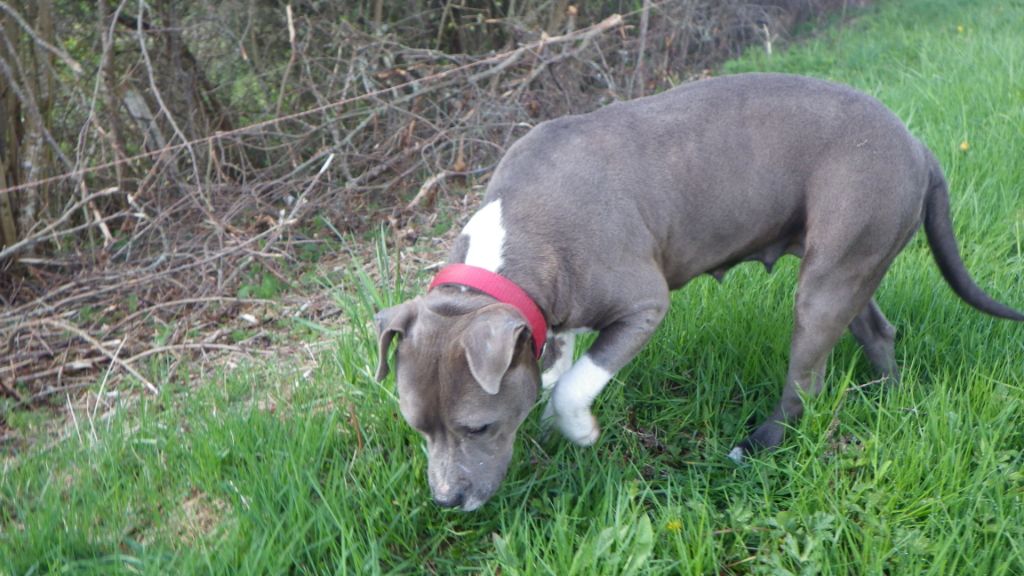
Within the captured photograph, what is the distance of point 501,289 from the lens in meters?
3.30

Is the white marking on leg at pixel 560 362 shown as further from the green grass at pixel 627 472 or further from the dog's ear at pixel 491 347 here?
the dog's ear at pixel 491 347

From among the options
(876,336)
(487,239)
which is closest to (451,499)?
(487,239)

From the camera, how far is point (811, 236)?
3646 millimetres

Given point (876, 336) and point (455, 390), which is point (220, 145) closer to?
point (455, 390)

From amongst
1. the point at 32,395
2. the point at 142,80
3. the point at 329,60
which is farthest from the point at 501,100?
the point at 32,395

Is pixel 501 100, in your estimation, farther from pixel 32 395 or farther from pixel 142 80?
pixel 32 395

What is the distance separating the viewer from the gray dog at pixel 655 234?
3.24 metres

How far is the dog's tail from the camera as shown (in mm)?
3809

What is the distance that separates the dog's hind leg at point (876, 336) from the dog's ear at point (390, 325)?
2001 millimetres

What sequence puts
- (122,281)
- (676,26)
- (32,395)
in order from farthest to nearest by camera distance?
1. (676,26)
2. (122,281)
3. (32,395)

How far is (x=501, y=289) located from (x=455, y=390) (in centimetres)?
41

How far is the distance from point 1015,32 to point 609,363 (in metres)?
7.97

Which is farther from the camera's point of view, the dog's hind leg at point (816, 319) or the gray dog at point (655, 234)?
the dog's hind leg at point (816, 319)

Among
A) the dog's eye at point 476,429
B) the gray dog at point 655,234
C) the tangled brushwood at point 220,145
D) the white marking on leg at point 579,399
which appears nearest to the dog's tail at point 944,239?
the gray dog at point 655,234
